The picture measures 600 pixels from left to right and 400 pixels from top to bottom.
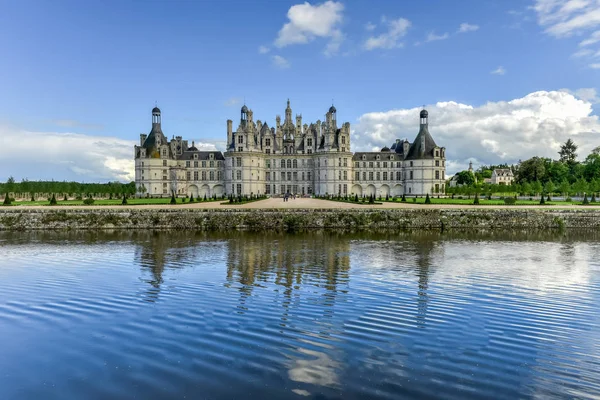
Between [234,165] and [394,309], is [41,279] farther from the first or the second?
[234,165]

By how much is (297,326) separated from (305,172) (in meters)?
64.2

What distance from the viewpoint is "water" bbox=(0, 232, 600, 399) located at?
6453 millimetres

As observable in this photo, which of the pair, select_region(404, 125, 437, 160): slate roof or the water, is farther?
select_region(404, 125, 437, 160): slate roof

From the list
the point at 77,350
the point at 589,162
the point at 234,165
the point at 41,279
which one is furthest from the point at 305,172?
the point at 77,350

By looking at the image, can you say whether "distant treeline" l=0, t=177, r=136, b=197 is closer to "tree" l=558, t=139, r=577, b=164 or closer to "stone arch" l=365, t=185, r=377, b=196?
"stone arch" l=365, t=185, r=377, b=196

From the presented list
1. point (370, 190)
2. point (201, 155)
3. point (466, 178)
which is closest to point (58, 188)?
point (201, 155)

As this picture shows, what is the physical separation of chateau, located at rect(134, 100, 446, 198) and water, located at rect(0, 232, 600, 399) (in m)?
52.0

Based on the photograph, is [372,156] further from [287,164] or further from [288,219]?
[288,219]

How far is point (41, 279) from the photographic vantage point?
13391 millimetres

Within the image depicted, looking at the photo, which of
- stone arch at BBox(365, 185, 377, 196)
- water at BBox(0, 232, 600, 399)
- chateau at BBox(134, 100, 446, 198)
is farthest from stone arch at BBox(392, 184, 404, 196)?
water at BBox(0, 232, 600, 399)

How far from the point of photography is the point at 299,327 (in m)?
8.87

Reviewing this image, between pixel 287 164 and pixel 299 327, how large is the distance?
212ft

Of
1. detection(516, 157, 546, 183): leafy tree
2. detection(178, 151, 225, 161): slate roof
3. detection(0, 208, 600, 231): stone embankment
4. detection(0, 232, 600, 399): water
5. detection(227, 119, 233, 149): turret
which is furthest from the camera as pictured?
detection(516, 157, 546, 183): leafy tree

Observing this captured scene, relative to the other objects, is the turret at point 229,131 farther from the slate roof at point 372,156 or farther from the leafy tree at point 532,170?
the leafy tree at point 532,170
